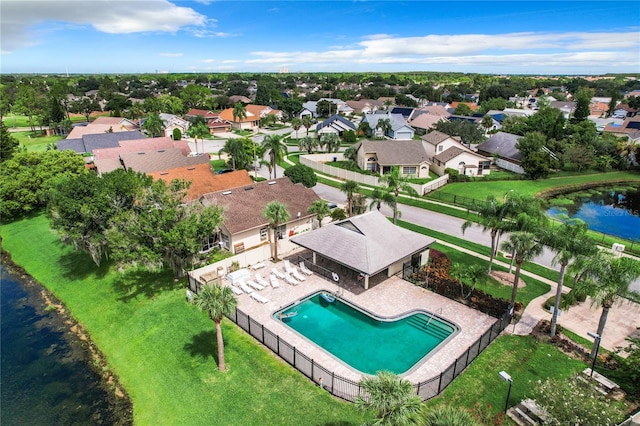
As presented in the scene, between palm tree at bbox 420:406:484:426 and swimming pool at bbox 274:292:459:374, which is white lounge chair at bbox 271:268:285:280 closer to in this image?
swimming pool at bbox 274:292:459:374

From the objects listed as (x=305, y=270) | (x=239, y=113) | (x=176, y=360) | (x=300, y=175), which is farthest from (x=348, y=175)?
(x=239, y=113)

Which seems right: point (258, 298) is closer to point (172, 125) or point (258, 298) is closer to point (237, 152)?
point (237, 152)

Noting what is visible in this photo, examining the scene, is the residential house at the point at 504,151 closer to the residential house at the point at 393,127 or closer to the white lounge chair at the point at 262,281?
the residential house at the point at 393,127

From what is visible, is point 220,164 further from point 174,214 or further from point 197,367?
point 197,367

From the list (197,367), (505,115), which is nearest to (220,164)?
(197,367)

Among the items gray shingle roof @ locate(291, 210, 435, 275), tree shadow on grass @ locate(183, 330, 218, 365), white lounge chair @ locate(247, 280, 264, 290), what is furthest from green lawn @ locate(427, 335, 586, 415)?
white lounge chair @ locate(247, 280, 264, 290)

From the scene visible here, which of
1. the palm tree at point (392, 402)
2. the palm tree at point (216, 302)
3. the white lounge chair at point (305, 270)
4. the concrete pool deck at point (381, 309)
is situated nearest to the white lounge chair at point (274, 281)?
the concrete pool deck at point (381, 309)
